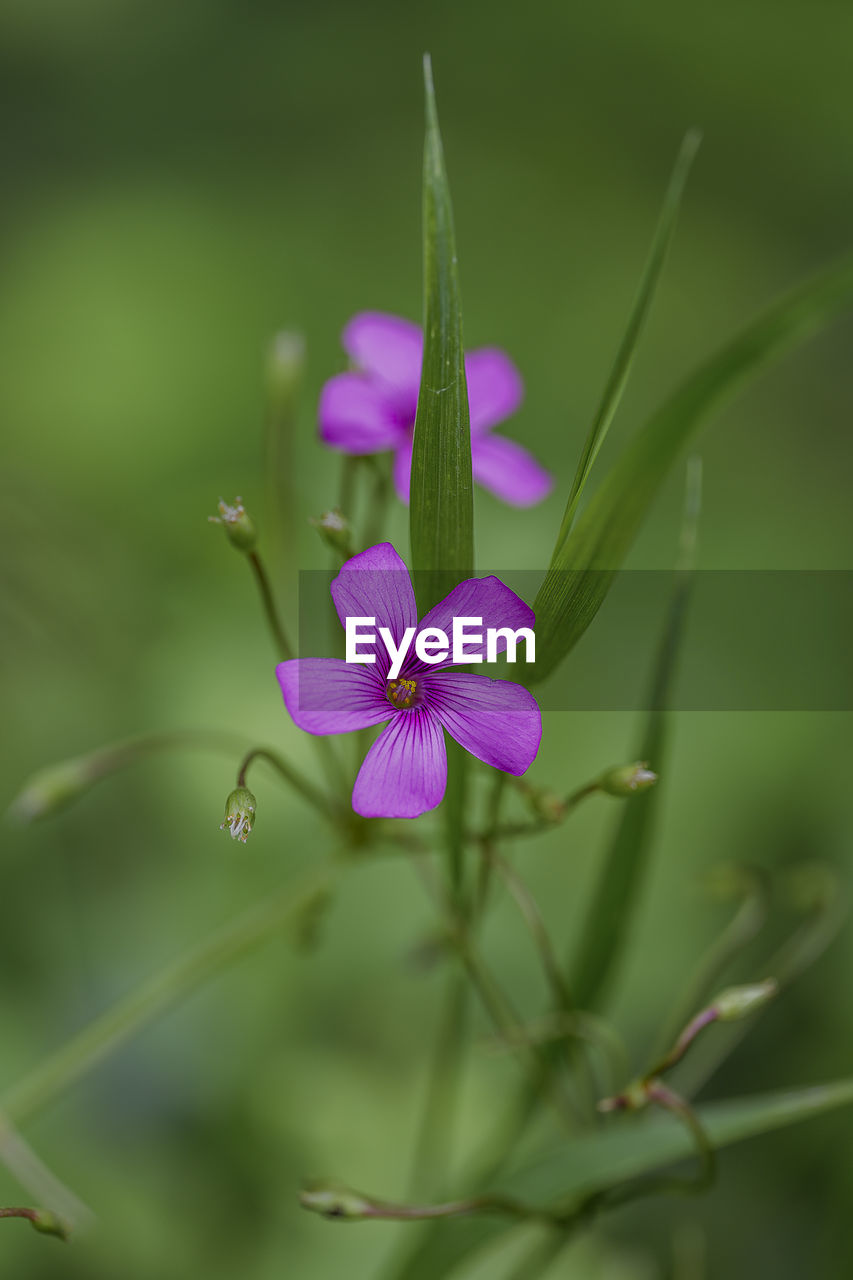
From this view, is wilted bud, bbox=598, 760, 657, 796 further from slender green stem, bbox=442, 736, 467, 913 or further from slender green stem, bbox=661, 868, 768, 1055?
slender green stem, bbox=661, 868, 768, 1055

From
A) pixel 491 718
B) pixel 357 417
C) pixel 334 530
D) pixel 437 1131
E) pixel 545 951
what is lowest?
pixel 437 1131

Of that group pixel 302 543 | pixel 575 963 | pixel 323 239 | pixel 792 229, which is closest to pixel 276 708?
pixel 302 543

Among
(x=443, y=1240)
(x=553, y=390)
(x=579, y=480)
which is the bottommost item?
(x=443, y=1240)

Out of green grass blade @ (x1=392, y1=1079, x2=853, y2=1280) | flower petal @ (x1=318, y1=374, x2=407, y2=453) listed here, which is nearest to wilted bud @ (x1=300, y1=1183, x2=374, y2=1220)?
green grass blade @ (x1=392, y1=1079, x2=853, y2=1280)

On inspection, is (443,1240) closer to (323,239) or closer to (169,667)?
(169,667)

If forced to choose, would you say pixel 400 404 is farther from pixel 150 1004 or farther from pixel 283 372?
→ pixel 150 1004

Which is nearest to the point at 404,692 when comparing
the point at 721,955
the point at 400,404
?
the point at 400,404
